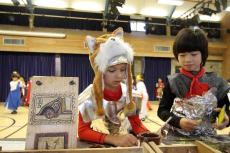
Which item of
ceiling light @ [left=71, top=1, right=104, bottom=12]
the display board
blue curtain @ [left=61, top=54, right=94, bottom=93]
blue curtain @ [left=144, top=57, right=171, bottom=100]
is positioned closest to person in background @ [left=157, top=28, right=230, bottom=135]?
the display board

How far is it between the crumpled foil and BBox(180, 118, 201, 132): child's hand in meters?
0.04

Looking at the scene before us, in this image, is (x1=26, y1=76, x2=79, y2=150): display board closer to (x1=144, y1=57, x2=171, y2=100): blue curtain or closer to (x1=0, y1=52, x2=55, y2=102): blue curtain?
(x1=0, y1=52, x2=55, y2=102): blue curtain

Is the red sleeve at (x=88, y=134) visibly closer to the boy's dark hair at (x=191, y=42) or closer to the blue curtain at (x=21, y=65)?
the boy's dark hair at (x=191, y=42)

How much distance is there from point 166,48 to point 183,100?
9.57m

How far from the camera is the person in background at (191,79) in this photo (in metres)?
1.15

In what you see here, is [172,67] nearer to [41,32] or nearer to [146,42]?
[146,42]

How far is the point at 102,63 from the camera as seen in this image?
1077 millimetres

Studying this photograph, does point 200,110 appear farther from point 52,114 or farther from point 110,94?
point 52,114

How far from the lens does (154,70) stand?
10.9 m

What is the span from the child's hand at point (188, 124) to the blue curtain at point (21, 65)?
9100 millimetres

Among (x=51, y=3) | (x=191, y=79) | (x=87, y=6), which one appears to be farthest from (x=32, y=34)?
(x=191, y=79)

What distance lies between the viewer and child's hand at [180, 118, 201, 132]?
1045 mm

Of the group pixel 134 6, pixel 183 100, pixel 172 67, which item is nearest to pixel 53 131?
pixel 183 100

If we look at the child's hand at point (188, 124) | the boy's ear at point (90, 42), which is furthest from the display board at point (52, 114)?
the child's hand at point (188, 124)
